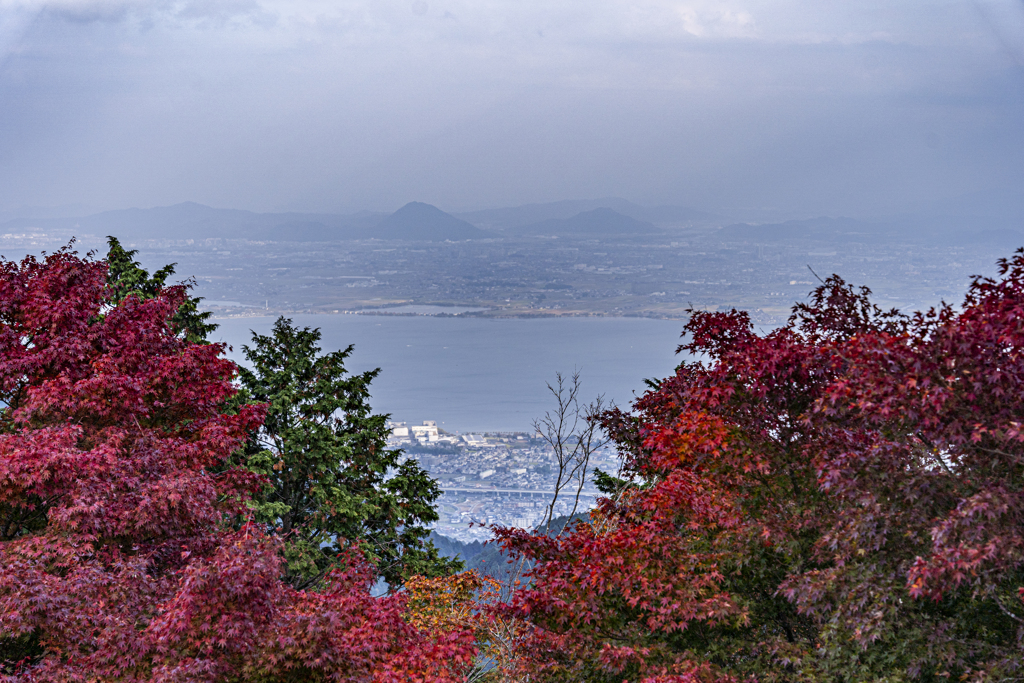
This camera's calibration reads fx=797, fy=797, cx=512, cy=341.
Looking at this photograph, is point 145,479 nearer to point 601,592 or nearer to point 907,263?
point 601,592

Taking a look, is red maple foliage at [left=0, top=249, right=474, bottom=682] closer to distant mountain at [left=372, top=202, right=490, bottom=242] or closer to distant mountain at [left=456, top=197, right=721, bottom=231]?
distant mountain at [left=372, top=202, right=490, bottom=242]

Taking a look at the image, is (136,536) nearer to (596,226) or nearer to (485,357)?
(485,357)

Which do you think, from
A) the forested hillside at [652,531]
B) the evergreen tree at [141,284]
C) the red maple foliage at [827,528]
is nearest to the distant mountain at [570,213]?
the evergreen tree at [141,284]

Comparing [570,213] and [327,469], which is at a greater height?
[570,213]

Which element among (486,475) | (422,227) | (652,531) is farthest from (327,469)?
(422,227)

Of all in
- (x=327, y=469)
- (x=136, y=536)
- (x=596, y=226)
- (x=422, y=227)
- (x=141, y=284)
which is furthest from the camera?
(x=596, y=226)

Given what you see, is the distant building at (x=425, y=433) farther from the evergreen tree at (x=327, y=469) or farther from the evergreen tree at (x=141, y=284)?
the evergreen tree at (x=141, y=284)

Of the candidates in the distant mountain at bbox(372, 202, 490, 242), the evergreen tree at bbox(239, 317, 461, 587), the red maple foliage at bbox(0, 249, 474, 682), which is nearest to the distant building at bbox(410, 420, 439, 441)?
the evergreen tree at bbox(239, 317, 461, 587)

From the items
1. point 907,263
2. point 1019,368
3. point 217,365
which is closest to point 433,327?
point 907,263
